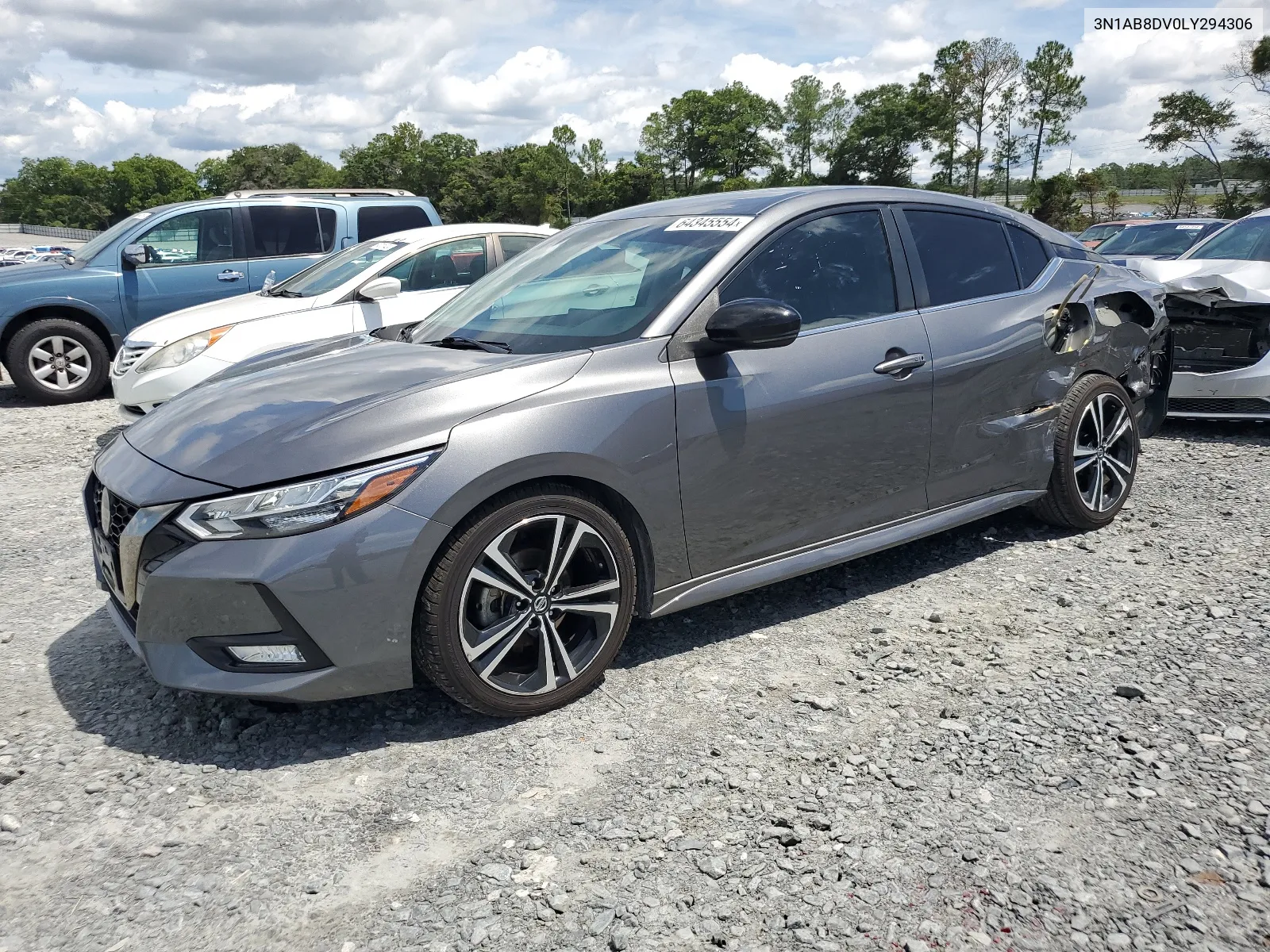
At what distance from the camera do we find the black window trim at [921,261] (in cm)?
432

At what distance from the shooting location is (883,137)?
93000 mm

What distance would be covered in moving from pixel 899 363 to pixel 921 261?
1.87 ft

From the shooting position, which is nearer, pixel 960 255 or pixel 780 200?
pixel 780 200

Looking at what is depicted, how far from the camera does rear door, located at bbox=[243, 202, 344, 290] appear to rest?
1055 cm

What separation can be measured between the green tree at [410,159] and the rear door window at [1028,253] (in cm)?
12086

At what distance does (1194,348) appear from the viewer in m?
7.31

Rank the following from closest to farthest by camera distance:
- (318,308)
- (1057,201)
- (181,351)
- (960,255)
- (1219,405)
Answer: (960,255), (1219,405), (181,351), (318,308), (1057,201)

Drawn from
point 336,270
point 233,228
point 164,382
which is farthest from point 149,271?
point 164,382

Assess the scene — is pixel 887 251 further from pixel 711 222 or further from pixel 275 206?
pixel 275 206

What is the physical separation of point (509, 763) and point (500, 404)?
1.11 meters

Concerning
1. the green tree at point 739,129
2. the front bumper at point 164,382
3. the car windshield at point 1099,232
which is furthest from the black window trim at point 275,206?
the green tree at point 739,129

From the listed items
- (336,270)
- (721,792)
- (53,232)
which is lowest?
(721,792)

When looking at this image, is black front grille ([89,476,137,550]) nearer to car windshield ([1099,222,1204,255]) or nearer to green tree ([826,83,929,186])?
car windshield ([1099,222,1204,255])

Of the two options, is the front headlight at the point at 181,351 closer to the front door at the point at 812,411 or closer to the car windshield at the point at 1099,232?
the front door at the point at 812,411
